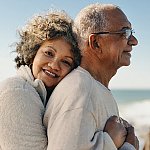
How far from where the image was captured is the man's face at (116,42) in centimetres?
326

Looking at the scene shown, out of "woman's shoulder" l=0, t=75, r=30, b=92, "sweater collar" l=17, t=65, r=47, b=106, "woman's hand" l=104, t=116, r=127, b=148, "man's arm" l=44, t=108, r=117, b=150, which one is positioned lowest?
"woman's hand" l=104, t=116, r=127, b=148

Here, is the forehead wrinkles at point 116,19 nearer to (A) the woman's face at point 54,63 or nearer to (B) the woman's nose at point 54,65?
(A) the woman's face at point 54,63

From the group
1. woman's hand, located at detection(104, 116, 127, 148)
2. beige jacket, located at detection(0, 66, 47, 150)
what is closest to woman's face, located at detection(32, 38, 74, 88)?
beige jacket, located at detection(0, 66, 47, 150)

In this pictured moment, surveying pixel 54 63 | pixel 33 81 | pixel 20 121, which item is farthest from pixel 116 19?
pixel 20 121

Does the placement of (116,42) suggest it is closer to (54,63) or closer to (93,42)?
(93,42)

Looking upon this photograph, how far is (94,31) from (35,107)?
665 mm

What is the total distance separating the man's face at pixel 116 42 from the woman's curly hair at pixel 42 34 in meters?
0.24

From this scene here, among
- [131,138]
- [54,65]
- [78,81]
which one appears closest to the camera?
[78,81]

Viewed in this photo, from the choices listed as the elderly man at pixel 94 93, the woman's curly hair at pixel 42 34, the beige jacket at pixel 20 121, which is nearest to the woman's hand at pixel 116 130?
the elderly man at pixel 94 93

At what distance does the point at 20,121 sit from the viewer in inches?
118

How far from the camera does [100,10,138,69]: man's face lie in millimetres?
3260

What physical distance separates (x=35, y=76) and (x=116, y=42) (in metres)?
0.67

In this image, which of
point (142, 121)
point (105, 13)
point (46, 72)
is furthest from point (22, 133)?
point (142, 121)

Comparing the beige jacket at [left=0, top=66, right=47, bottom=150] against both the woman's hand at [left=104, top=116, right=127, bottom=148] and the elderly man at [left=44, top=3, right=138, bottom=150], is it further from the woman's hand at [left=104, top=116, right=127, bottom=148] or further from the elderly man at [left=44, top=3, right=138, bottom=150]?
the woman's hand at [left=104, top=116, right=127, bottom=148]
